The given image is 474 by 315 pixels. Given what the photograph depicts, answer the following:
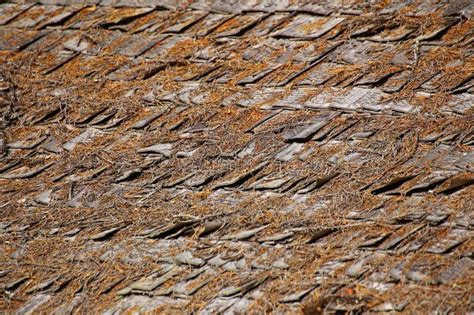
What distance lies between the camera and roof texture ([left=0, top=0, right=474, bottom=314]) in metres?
3.47

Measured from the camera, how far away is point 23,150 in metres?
4.99

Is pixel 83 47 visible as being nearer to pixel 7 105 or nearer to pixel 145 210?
pixel 7 105

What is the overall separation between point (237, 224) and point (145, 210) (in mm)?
568

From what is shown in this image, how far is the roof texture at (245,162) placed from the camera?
3.47m

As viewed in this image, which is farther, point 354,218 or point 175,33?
point 175,33

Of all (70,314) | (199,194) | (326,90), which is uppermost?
(326,90)

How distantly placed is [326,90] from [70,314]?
190 centimetres

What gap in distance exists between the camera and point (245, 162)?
4.22 meters

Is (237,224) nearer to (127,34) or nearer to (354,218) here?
(354,218)

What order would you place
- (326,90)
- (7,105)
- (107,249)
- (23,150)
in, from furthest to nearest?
(7,105)
(23,150)
(326,90)
(107,249)

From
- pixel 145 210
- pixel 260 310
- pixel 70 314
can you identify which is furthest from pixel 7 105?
pixel 260 310

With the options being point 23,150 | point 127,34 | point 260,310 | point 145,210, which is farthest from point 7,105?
point 260,310

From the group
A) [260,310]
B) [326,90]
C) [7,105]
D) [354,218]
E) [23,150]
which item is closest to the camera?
[260,310]

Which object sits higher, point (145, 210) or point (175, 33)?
point (175, 33)
